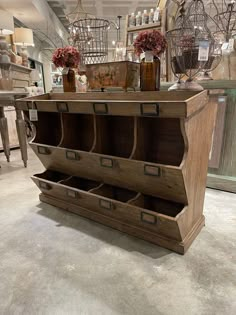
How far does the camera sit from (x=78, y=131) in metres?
1.84

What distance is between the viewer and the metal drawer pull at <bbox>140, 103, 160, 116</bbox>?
42.1 inches

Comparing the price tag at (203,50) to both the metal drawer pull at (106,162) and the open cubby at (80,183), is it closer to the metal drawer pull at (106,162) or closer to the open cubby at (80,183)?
the metal drawer pull at (106,162)

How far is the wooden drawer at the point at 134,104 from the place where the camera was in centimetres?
103

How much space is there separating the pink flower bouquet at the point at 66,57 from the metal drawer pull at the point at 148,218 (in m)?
1.24

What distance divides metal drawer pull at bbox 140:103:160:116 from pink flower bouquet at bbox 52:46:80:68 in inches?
36.2

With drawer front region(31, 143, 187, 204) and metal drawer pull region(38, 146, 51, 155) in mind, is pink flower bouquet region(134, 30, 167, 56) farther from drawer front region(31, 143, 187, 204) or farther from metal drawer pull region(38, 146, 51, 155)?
metal drawer pull region(38, 146, 51, 155)

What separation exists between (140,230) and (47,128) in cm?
113

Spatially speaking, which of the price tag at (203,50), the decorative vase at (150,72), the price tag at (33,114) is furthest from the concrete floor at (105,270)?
the price tag at (203,50)

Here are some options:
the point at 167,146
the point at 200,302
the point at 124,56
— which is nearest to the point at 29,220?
the point at 167,146

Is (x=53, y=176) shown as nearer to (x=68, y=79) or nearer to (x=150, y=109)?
(x=68, y=79)

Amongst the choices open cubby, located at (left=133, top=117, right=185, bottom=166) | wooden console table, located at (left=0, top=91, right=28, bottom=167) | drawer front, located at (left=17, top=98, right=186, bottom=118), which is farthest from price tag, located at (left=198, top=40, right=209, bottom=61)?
wooden console table, located at (left=0, top=91, right=28, bottom=167)

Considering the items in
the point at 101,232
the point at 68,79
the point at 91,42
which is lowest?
the point at 101,232

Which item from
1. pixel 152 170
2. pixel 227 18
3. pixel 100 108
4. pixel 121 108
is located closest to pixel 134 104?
pixel 121 108

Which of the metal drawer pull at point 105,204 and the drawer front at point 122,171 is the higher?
the drawer front at point 122,171
